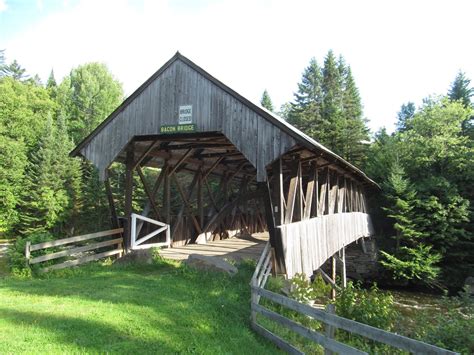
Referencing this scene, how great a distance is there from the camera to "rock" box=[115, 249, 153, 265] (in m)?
10.2

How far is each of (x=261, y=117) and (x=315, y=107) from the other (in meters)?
29.5

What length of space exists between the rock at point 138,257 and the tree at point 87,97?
2963 cm

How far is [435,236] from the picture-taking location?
20.9 m

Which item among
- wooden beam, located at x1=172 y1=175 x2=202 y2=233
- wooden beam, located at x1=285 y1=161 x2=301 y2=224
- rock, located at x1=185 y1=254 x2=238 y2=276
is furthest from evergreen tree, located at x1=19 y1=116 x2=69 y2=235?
wooden beam, located at x1=285 y1=161 x2=301 y2=224

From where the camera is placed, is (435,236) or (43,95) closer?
(435,236)

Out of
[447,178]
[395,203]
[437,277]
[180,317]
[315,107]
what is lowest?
[437,277]

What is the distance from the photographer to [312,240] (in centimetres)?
1109

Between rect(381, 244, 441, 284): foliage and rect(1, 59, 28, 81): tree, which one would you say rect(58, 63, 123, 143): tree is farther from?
rect(381, 244, 441, 284): foliage

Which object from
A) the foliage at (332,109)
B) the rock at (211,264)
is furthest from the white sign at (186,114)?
the foliage at (332,109)

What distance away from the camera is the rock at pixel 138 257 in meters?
10.2

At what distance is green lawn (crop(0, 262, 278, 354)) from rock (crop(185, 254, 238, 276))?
0.78 feet

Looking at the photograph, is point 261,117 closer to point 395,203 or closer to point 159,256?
point 159,256

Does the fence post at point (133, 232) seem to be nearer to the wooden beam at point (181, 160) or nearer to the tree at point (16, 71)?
the wooden beam at point (181, 160)

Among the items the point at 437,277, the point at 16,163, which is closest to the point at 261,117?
the point at 437,277
